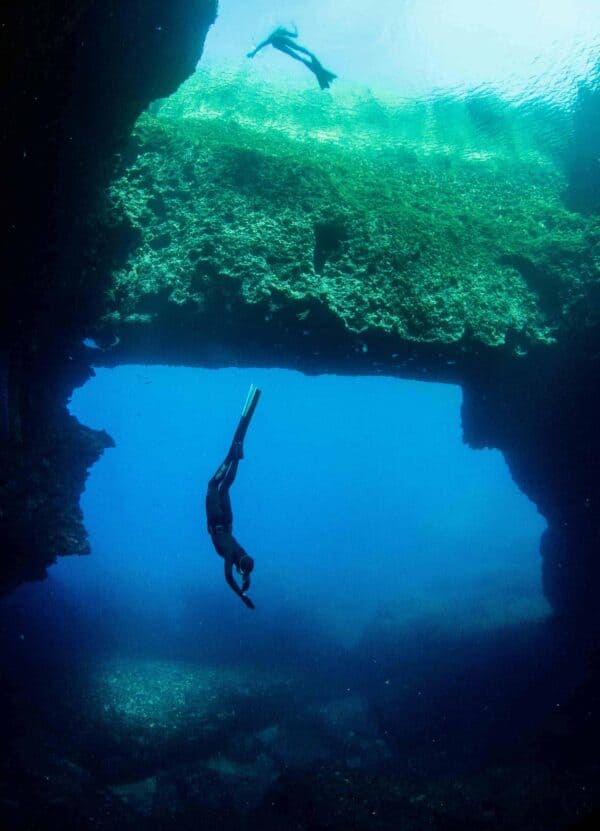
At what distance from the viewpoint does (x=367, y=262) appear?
6730 mm

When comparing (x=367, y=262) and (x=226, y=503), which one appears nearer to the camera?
(x=367, y=262)

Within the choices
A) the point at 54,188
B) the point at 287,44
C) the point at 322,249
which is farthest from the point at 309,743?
the point at 287,44

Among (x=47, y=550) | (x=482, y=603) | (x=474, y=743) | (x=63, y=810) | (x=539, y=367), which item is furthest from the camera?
(x=482, y=603)

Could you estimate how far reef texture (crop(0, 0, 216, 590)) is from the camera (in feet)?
14.8

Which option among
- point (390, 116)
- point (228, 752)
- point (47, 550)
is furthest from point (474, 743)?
point (390, 116)

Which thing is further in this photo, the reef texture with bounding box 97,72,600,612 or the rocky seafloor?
the rocky seafloor

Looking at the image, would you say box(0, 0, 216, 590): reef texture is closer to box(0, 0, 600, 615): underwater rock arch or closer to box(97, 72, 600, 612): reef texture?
box(0, 0, 600, 615): underwater rock arch

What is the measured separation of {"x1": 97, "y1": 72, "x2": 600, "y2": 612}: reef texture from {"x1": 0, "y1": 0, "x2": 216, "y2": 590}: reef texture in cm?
67

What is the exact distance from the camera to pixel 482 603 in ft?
81.6

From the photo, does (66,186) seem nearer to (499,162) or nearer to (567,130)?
(499,162)

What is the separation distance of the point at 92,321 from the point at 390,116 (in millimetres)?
8671

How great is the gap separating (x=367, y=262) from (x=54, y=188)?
4.36 m

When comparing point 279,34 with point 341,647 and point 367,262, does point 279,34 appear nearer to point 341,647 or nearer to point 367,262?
point 367,262

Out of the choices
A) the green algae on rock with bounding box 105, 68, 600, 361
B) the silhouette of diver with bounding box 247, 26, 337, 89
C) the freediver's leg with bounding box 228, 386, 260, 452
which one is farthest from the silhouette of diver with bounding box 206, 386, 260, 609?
the silhouette of diver with bounding box 247, 26, 337, 89
